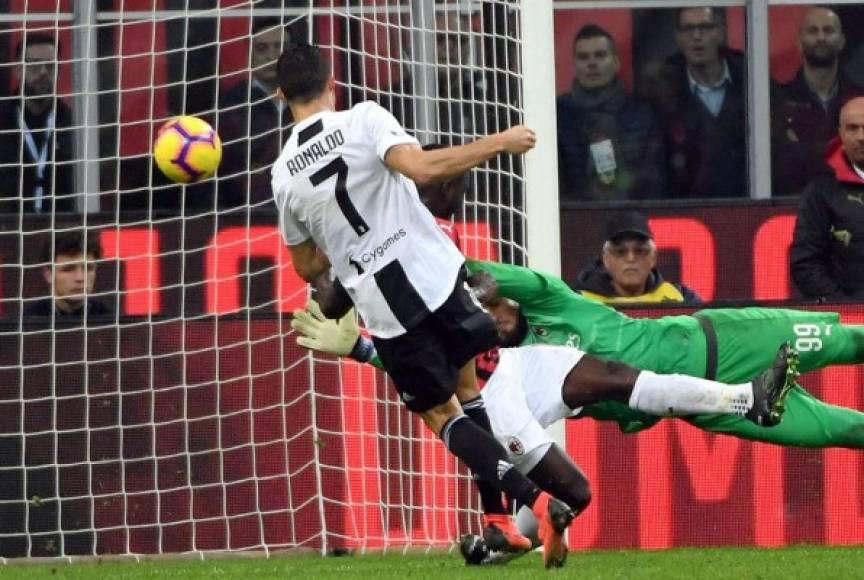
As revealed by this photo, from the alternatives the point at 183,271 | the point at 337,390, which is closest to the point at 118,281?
the point at 183,271

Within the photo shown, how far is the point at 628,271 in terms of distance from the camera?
35.8 feet

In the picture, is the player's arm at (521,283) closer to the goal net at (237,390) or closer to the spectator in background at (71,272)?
the goal net at (237,390)

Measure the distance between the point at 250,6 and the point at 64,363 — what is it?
207 cm

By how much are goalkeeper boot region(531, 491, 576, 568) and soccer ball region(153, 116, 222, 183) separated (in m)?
2.38

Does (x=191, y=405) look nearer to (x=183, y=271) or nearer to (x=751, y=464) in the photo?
(x=183, y=271)

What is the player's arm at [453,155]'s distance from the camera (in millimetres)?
7797

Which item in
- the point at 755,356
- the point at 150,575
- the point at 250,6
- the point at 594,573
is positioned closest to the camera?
the point at 594,573

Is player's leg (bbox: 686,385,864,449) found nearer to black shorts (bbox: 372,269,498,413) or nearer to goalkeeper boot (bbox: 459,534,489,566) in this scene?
goalkeeper boot (bbox: 459,534,489,566)

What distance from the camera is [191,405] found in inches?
418

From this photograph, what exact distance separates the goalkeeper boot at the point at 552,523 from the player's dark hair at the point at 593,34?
451cm

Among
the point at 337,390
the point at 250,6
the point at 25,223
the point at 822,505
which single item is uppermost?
the point at 250,6

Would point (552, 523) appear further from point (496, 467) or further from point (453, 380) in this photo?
point (453, 380)

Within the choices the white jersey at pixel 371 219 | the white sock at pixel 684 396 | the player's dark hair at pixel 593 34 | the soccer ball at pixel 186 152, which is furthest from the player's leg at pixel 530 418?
the player's dark hair at pixel 593 34

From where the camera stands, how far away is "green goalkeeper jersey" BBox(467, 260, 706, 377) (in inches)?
379
